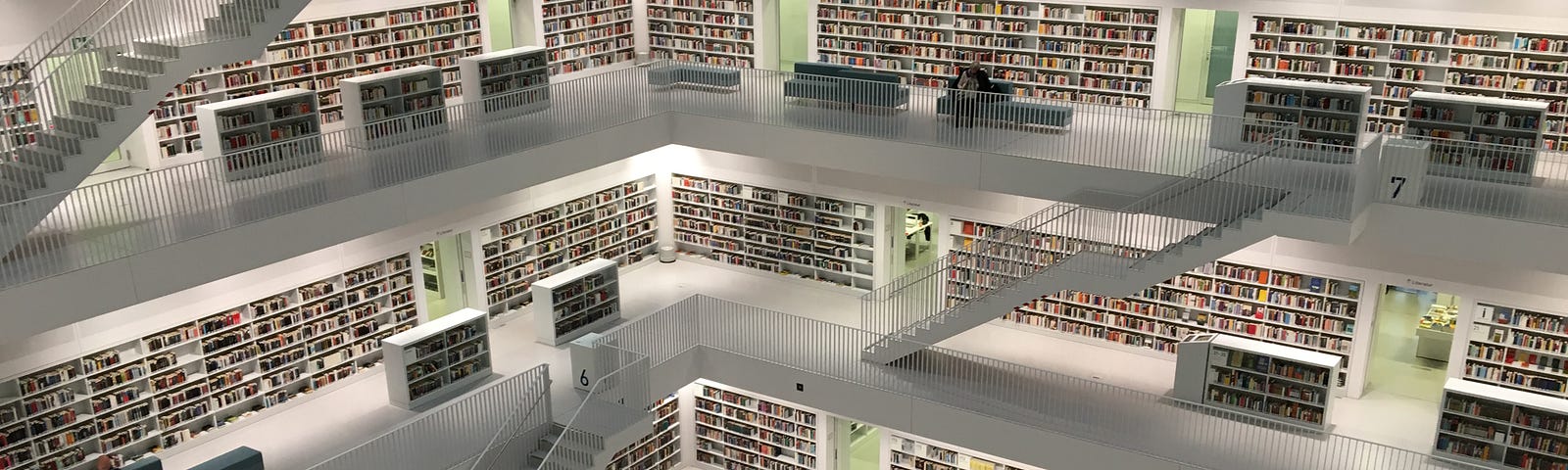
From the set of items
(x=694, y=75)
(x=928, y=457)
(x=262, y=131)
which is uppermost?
(x=694, y=75)

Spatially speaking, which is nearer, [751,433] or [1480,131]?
[1480,131]

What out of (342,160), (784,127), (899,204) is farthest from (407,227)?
(899,204)

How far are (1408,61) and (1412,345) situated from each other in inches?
143

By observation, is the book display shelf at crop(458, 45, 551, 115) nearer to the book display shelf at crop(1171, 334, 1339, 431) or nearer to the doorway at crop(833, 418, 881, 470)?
the doorway at crop(833, 418, 881, 470)

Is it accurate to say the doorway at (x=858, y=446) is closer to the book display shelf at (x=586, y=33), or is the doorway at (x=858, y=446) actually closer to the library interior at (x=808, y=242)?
the library interior at (x=808, y=242)

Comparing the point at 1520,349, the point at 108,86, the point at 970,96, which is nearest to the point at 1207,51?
the point at 970,96

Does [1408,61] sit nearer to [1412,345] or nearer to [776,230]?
[1412,345]

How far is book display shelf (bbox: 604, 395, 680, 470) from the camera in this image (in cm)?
1602

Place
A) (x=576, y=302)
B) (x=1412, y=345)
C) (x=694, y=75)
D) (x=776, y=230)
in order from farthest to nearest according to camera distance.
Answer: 1. (x=776, y=230)
2. (x=694, y=75)
3. (x=576, y=302)
4. (x=1412, y=345)

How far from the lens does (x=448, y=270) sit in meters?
15.8

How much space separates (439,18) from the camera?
15.6m

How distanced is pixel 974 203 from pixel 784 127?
8.58 ft

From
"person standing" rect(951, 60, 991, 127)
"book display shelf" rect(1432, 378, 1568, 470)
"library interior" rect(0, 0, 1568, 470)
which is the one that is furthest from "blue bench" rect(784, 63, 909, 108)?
"book display shelf" rect(1432, 378, 1568, 470)

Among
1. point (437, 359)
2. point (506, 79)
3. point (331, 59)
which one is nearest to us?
point (437, 359)
